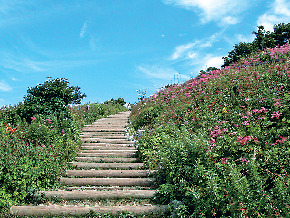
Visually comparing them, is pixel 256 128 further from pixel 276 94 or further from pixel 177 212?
pixel 177 212

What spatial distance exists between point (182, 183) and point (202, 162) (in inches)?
25.9

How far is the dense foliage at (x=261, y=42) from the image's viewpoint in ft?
71.9

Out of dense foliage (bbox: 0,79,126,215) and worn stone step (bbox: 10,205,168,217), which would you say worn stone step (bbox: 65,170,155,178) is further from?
worn stone step (bbox: 10,205,168,217)

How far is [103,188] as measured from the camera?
736 cm

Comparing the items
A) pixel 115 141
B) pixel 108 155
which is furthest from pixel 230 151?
pixel 115 141

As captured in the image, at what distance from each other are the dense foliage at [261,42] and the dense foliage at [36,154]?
16487 millimetres

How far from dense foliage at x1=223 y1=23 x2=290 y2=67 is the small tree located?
1584cm

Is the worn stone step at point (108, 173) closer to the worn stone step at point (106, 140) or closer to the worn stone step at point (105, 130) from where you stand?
the worn stone step at point (106, 140)

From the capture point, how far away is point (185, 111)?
10.5m

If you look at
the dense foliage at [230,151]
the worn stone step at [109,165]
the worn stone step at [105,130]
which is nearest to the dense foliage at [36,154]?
the worn stone step at [109,165]

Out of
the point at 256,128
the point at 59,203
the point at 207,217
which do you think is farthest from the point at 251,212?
the point at 59,203

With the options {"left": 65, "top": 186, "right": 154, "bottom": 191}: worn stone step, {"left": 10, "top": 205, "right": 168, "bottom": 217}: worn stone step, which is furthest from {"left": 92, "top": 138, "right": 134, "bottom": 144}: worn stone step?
{"left": 10, "top": 205, "right": 168, "bottom": 217}: worn stone step

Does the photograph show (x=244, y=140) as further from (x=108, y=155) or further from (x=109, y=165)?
(x=108, y=155)

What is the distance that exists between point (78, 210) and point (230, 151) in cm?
388
